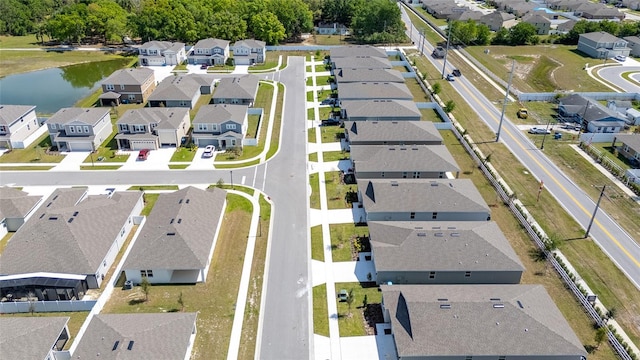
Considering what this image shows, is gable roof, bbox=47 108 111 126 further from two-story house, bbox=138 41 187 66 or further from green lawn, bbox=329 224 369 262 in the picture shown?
green lawn, bbox=329 224 369 262

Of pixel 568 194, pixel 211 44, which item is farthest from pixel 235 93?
pixel 568 194

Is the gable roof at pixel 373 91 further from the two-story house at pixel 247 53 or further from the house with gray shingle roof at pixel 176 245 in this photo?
the house with gray shingle roof at pixel 176 245

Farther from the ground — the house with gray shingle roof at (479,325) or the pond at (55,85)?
the pond at (55,85)

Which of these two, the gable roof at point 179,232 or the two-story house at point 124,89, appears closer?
the gable roof at point 179,232

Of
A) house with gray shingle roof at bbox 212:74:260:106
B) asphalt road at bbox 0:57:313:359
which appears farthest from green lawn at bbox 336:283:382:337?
house with gray shingle roof at bbox 212:74:260:106

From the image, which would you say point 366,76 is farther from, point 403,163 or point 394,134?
point 403,163

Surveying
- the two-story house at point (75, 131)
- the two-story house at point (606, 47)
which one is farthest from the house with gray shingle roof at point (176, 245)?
the two-story house at point (606, 47)

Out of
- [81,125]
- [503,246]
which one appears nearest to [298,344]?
[503,246]
